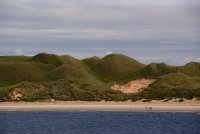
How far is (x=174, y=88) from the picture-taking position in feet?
353

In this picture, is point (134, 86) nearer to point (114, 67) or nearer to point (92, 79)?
point (92, 79)

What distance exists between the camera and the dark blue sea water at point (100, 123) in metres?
67.6

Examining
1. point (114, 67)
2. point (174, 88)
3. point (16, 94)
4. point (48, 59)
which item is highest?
point (48, 59)

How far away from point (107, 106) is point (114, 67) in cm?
9114

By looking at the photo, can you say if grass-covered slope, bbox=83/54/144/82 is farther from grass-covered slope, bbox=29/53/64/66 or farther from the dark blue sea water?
the dark blue sea water

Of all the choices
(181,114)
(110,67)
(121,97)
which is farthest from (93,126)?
(110,67)

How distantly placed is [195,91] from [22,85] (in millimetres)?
38512

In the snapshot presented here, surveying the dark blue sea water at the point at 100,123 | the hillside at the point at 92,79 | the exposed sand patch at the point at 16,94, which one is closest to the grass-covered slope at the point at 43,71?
the hillside at the point at 92,79

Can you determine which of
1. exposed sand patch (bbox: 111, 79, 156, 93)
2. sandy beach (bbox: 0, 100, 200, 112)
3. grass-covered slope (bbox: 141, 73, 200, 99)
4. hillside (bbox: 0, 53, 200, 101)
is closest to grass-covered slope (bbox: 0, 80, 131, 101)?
hillside (bbox: 0, 53, 200, 101)

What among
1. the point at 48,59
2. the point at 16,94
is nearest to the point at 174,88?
the point at 16,94

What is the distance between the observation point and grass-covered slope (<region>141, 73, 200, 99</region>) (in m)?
103

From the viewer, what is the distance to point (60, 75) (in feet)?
499

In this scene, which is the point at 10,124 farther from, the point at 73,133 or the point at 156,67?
the point at 156,67

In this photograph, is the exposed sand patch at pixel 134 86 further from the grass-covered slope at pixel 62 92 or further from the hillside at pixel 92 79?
the grass-covered slope at pixel 62 92
